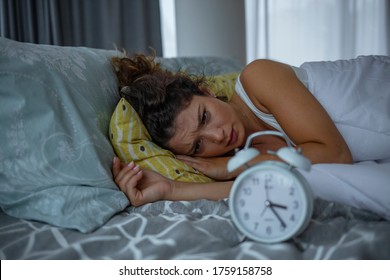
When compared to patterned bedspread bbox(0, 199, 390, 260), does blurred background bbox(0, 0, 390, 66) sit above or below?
above

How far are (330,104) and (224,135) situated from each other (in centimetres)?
39

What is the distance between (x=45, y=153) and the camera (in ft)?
3.12

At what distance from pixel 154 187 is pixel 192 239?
0.32m

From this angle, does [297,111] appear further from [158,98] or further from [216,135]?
[158,98]

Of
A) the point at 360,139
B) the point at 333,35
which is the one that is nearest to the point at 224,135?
the point at 360,139

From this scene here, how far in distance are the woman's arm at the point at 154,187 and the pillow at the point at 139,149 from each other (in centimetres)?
4

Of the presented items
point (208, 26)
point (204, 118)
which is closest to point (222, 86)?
point (204, 118)

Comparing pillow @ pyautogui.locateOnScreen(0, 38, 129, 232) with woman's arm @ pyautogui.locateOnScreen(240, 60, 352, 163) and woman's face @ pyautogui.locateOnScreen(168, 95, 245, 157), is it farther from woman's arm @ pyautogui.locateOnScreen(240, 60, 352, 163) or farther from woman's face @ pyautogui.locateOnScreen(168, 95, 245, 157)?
woman's arm @ pyautogui.locateOnScreen(240, 60, 352, 163)

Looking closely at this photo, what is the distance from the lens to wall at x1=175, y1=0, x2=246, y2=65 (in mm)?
3488

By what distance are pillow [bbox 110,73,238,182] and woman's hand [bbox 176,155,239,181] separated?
0.02 m

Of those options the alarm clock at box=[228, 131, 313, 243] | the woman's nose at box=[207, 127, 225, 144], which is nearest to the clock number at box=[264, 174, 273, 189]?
the alarm clock at box=[228, 131, 313, 243]

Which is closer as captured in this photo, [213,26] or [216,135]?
[216,135]
